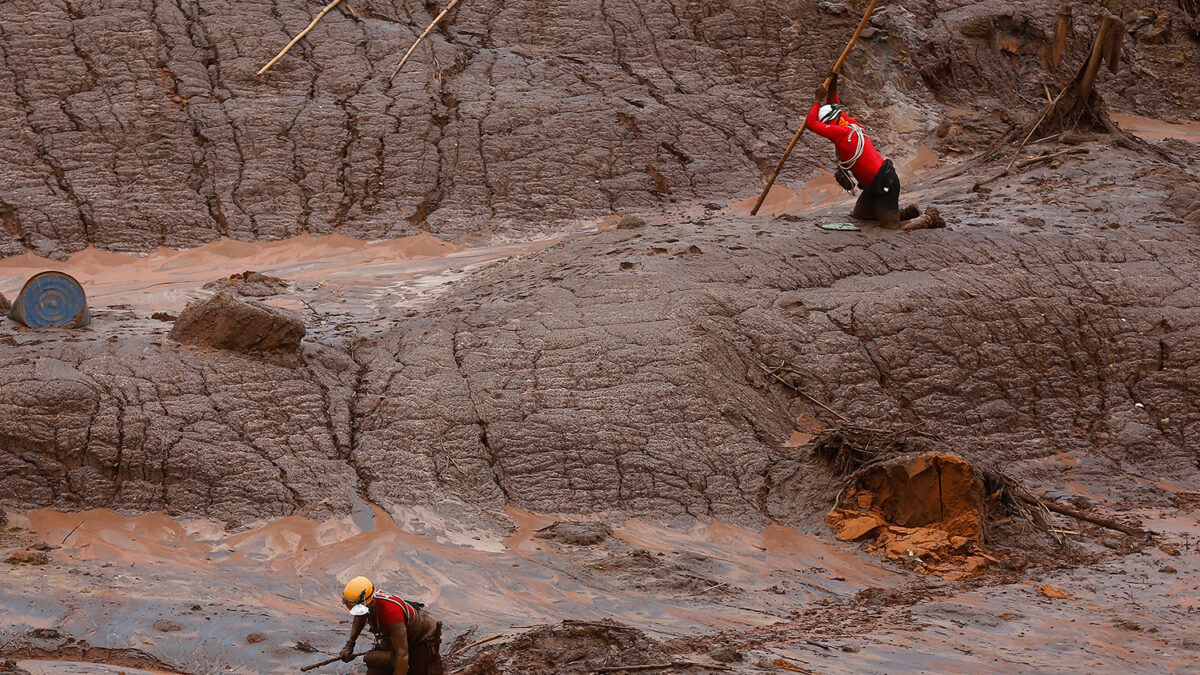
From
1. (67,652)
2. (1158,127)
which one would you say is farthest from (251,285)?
(1158,127)

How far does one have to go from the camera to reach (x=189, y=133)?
11.8 metres

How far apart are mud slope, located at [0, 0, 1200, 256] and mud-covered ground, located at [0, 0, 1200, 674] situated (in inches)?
1.5

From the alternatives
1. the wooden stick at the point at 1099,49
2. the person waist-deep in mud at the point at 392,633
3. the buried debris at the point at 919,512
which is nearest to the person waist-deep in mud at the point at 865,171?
the buried debris at the point at 919,512

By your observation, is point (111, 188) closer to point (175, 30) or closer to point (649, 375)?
point (175, 30)

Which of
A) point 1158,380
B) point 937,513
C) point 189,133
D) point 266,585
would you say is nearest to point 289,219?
point 189,133

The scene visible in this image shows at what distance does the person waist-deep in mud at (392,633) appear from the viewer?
5180 millimetres

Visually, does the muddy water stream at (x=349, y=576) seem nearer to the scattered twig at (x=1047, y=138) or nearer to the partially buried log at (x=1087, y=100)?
the scattered twig at (x=1047, y=138)

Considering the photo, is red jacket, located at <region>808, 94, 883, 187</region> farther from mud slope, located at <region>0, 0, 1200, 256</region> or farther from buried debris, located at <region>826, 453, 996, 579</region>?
buried debris, located at <region>826, 453, 996, 579</region>

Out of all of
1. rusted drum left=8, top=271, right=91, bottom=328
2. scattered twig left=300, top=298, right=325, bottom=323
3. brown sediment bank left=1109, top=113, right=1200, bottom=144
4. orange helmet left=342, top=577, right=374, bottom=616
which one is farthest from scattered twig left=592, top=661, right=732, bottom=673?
brown sediment bank left=1109, top=113, right=1200, bottom=144

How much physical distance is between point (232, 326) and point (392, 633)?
10.2 ft

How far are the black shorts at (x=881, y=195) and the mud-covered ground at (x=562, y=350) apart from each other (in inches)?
12.1

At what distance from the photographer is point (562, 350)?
26.3 feet

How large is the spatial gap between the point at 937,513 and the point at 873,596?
971 millimetres

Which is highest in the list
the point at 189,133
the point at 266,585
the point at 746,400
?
the point at 189,133
